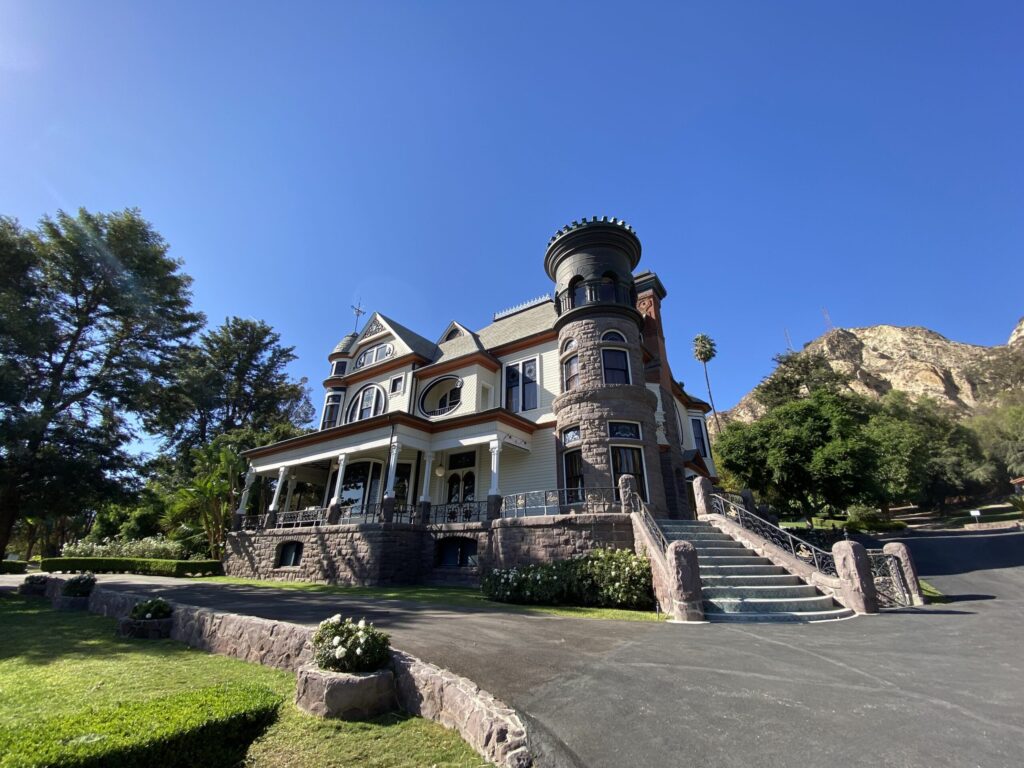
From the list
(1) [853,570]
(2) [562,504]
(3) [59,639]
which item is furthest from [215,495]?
(1) [853,570]

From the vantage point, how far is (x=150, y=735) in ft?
9.69

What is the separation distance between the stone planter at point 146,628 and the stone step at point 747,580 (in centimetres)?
1103

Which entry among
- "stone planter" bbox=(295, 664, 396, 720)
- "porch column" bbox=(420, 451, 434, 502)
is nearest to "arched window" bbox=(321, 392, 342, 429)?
"porch column" bbox=(420, 451, 434, 502)

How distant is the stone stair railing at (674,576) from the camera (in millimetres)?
9133

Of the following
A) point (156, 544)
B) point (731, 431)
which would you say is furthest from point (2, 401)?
point (731, 431)

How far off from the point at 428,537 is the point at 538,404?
7532 mm

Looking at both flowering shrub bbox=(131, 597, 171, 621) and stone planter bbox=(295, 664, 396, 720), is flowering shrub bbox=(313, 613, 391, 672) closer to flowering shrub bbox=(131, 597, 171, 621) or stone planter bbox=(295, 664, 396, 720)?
stone planter bbox=(295, 664, 396, 720)

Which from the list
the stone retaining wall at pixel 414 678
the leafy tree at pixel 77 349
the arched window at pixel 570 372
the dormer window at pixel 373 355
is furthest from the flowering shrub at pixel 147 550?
the arched window at pixel 570 372

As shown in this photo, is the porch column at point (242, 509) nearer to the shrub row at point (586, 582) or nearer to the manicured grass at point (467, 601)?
the manicured grass at point (467, 601)

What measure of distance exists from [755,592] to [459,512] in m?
10.6

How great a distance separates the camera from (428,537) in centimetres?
1736

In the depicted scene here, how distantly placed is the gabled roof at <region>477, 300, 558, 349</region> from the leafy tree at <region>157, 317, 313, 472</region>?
21537 millimetres

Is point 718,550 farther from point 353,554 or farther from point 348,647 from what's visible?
point 353,554

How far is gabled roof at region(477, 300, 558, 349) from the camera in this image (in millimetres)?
22719
